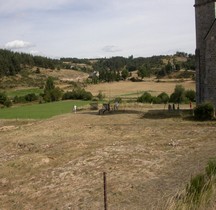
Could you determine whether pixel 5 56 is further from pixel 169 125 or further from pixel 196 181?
pixel 196 181

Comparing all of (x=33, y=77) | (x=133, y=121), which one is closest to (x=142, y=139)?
(x=133, y=121)

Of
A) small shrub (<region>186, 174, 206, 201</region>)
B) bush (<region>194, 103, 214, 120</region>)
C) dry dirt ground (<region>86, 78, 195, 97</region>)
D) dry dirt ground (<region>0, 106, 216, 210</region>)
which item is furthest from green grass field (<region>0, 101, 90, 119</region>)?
small shrub (<region>186, 174, 206, 201</region>)

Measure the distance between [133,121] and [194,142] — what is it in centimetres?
944

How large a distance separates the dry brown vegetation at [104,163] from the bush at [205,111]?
3.33 ft

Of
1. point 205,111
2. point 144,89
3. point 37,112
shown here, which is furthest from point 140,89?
point 205,111

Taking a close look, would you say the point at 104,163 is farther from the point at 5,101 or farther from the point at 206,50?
the point at 5,101

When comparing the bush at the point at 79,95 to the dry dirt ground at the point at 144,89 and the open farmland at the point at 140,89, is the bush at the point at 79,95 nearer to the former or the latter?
the open farmland at the point at 140,89

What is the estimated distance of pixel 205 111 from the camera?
24859 mm

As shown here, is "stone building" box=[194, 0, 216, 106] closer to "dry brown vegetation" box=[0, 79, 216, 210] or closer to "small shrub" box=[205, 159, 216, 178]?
"dry brown vegetation" box=[0, 79, 216, 210]

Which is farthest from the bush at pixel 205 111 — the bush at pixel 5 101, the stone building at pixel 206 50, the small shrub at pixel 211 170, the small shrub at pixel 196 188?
the bush at pixel 5 101

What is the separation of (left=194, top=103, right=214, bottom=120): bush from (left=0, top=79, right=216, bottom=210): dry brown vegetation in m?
1.01

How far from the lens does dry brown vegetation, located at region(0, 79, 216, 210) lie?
1166 cm

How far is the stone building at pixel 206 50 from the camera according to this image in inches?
1046

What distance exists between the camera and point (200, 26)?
28141mm
